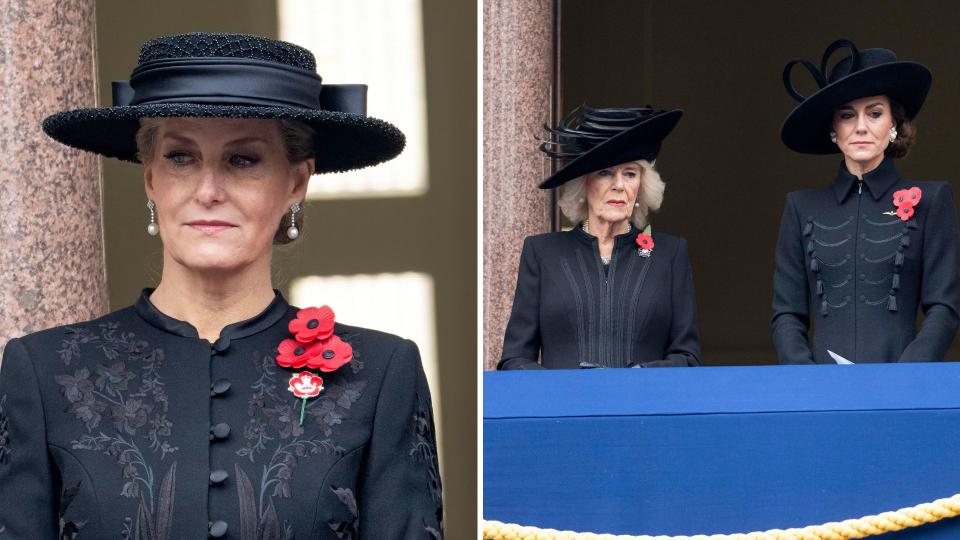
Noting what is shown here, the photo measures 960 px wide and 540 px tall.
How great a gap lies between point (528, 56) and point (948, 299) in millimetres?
2197

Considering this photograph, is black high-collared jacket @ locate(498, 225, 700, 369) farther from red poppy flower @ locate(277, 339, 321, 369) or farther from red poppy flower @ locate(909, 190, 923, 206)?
red poppy flower @ locate(277, 339, 321, 369)

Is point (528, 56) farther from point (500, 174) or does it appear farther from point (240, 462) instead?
point (240, 462)

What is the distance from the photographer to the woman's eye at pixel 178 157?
2240 mm

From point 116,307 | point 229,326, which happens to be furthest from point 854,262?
point 229,326

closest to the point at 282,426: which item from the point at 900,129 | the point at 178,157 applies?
the point at 178,157

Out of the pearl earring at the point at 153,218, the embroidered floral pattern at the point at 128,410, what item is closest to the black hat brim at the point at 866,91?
the pearl earring at the point at 153,218

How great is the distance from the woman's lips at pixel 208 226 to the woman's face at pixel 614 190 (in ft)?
7.77

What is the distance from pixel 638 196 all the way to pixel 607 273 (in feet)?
0.91

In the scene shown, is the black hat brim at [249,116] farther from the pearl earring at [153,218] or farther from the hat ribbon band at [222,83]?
the pearl earring at [153,218]

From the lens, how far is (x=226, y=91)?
7.19 feet

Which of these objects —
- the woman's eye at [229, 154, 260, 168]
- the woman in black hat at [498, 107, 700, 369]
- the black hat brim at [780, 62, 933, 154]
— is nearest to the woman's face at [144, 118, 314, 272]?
the woman's eye at [229, 154, 260, 168]

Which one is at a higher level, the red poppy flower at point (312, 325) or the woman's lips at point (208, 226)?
the woman's lips at point (208, 226)

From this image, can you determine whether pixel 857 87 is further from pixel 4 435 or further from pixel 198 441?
pixel 4 435

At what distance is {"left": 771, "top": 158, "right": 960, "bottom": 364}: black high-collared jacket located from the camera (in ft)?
14.3
